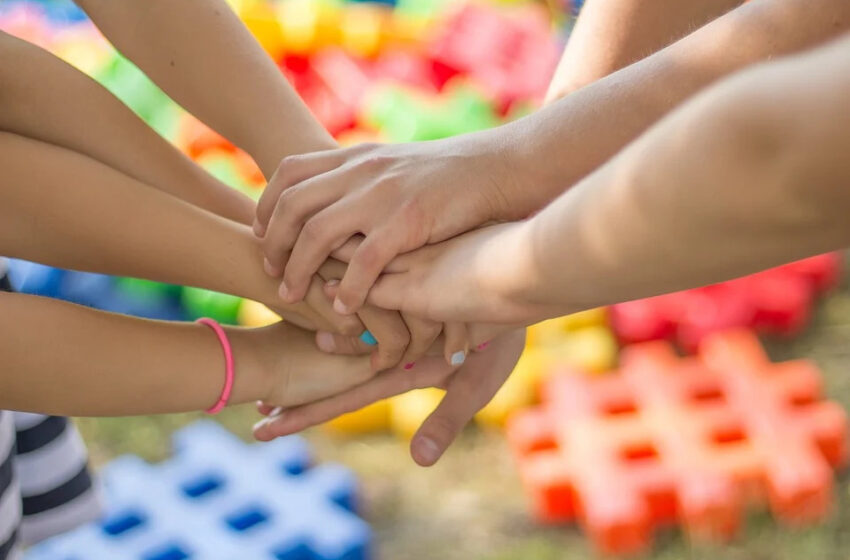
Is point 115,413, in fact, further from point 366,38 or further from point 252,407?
point 366,38

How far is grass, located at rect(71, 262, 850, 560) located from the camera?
135 centimetres

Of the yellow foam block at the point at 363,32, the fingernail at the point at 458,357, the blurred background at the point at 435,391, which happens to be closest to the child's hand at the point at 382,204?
the fingernail at the point at 458,357

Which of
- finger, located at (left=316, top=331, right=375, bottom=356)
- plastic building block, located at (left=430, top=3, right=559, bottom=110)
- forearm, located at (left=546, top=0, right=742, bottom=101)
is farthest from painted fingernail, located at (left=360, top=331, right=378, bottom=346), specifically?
plastic building block, located at (left=430, top=3, right=559, bottom=110)

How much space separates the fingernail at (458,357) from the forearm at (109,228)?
183 millimetres

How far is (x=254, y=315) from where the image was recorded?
1755 millimetres

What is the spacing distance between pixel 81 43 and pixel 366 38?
629 mm

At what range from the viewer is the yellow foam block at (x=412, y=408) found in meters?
1.58

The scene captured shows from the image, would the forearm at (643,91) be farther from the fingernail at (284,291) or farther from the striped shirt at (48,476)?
the striped shirt at (48,476)

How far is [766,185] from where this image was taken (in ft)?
1.72

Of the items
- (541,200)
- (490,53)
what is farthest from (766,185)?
(490,53)

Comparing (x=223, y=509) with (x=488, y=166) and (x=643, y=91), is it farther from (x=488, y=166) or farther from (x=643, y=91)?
(x=643, y=91)

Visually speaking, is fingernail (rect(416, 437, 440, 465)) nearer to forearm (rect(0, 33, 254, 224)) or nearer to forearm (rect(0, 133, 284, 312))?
forearm (rect(0, 133, 284, 312))

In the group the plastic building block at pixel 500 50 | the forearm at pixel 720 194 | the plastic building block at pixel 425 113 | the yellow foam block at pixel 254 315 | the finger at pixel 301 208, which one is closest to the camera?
the forearm at pixel 720 194

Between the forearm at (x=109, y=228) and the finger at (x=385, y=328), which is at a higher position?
the forearm at (x=109, y=228)
